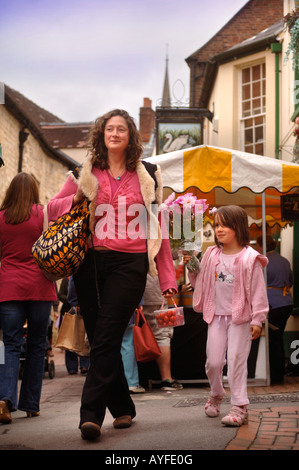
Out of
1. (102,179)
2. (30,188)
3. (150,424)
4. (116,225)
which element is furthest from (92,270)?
(30,188)

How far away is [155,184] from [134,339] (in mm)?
3213

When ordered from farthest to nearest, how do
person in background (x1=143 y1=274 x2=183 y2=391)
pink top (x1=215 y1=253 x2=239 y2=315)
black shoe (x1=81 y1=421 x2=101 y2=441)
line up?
person in background (x1=143 y1=274 x2=183 y2=391) → pink top (x1=215 y1=253 x2=239 y2=315) → black shoe (x1=81 y1=421 x2=101 y2=441)

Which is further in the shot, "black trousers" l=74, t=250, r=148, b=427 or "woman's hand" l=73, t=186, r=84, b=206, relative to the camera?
"woman's hand" l=73, t=186, r=84, b=206

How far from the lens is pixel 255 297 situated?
4938 millimetres

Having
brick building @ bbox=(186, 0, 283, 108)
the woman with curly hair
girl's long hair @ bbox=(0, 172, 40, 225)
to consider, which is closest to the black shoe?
the woman with curly hair

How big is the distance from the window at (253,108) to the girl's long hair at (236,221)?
11746 mm

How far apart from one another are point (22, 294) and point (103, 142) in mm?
1501

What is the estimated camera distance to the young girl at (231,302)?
4887 millimetres

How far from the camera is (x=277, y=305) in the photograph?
8672 mm

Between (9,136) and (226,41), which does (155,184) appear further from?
(226,41)

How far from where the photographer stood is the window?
16953 millimetres

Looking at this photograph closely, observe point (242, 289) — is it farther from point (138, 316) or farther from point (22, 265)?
point (138, 316)

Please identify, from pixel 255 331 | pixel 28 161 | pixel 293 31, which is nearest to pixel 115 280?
pixel 255 331

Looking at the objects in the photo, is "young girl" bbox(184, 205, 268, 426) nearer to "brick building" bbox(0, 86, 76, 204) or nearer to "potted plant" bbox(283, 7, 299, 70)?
"potted plant" bbox(283, 7, 299, 70)
